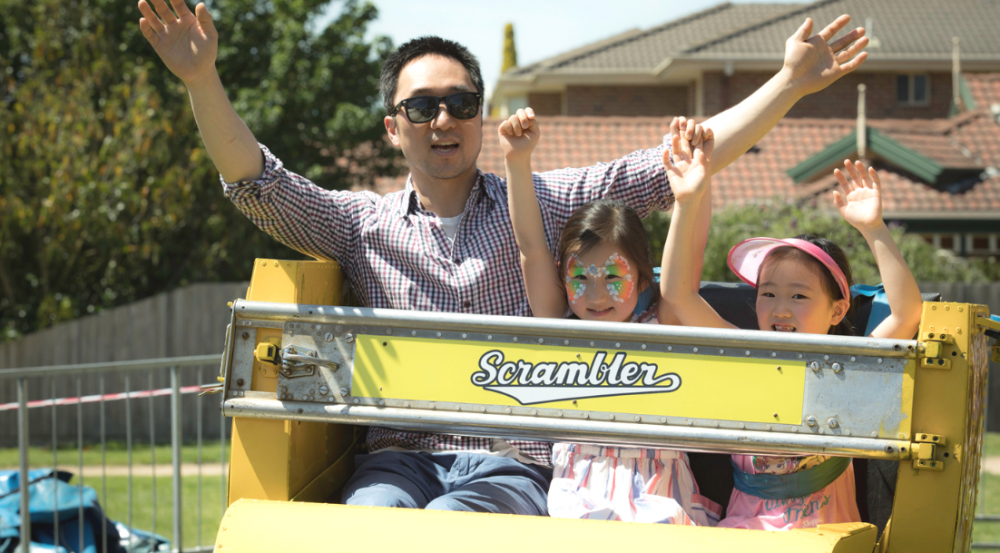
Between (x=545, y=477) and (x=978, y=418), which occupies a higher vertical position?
(x=978, y=418)

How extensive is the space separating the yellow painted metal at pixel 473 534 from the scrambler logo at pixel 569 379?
0.31 m

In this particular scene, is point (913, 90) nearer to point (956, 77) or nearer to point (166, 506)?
point (956, 77)

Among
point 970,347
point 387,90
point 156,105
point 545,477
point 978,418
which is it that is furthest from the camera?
→ point 156,105

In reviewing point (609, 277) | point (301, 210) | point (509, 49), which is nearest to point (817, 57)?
point (609, 277)

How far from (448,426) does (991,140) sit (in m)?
16.7

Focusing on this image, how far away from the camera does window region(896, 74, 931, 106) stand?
20.9 metres

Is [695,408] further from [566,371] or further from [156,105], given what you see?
[156,105]

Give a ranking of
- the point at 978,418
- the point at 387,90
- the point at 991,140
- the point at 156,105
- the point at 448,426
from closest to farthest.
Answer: the point at 448,426 → the point at 978,418 → the point at 387,90 → the point at 156,105 → the point at 991,140

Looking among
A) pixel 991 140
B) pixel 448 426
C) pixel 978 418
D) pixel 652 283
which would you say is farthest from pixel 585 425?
pixel 991 140

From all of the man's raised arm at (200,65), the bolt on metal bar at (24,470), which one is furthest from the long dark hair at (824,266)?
the bolt on metal bar at (24,470)

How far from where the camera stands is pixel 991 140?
15.9m

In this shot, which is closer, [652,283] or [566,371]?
[566,371]

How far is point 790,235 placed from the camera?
1027 cm

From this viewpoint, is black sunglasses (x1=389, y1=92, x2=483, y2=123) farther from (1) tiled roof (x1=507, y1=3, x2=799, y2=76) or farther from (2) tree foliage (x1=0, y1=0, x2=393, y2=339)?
(1) tiled roof (x1=507, y1=3, x2=799, y2=76)
